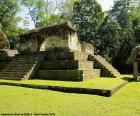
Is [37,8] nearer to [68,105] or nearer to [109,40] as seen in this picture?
[109,40]

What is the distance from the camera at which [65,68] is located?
16.2 metres

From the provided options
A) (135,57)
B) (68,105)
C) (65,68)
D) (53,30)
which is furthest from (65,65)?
(68,105)

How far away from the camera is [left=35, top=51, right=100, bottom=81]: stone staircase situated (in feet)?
49.0

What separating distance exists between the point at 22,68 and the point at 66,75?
3.23 m

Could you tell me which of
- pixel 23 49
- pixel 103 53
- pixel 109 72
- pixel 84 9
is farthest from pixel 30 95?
pixel 84 9

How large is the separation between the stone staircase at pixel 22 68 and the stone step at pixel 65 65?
67cm

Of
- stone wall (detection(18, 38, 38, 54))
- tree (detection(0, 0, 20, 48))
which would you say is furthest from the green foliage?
stone wall (detection(18, 38, 38, 54))

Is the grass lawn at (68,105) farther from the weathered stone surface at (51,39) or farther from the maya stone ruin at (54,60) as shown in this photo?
the weathered stone surface at (51,39)

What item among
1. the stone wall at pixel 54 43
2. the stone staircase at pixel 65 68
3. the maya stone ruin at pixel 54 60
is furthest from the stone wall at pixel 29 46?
the stone staircase at pixel 65 68

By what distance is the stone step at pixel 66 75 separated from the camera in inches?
575

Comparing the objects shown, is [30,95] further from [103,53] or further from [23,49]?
[103,53]

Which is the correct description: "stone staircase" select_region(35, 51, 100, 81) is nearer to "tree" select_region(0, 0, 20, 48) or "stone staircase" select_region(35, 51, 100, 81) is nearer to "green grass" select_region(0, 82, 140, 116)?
"green grass" select_region(0, 82, 140, 116)

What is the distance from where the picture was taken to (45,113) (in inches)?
264

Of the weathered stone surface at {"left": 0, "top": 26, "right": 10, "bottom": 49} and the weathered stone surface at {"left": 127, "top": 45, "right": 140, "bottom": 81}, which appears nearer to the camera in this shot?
the weathered stone surface at {"left": 127, "top": 45, "right": 140, "bottom": 81}
